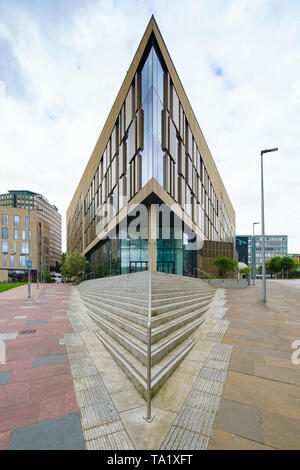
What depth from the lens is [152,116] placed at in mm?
16844

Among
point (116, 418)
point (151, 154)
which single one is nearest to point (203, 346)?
point (116, 418)

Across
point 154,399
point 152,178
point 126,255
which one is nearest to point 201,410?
point 154,399

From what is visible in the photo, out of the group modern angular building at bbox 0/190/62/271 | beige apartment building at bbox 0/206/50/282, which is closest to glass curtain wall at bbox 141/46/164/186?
beige apartment building at bbox 0/206/50/282

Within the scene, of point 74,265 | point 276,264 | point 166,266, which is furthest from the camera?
point 276,264

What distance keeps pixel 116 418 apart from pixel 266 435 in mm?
1990

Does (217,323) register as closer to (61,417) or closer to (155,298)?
(155,298)

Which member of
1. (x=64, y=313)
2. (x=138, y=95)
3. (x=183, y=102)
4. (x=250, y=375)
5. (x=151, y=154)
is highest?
(x=183, y=102)

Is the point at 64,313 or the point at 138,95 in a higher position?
the point at 138,95

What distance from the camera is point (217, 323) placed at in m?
7.79

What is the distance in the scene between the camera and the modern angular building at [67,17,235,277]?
1755 centimetres

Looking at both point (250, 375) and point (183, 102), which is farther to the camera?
point (183, 102)

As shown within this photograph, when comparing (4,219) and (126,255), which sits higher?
(4,219)

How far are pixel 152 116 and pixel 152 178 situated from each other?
4.93 meters

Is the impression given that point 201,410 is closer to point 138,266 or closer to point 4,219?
point 138,266
